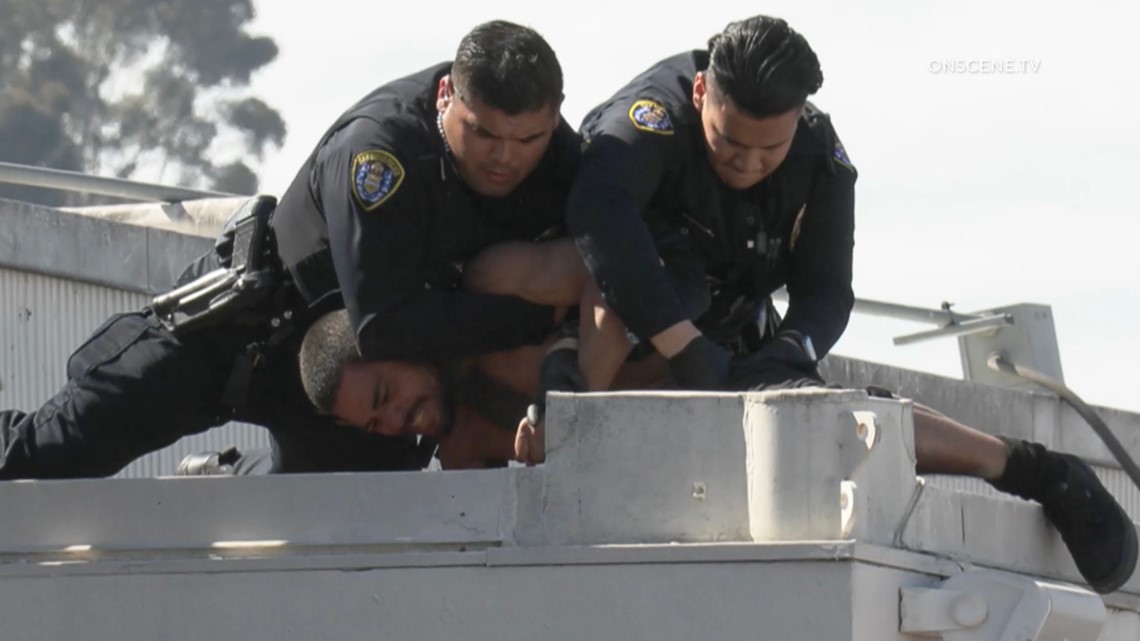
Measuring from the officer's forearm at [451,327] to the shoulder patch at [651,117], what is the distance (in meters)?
0.44

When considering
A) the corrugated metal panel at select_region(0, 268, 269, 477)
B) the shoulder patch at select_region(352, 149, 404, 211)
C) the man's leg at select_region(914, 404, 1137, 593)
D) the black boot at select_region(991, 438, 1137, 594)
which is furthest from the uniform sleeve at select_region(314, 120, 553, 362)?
the corrugated metal panel at select_region(0, 268, 269, 477)

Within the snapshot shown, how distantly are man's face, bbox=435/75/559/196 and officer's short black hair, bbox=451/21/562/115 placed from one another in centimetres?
2

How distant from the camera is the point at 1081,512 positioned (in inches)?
186

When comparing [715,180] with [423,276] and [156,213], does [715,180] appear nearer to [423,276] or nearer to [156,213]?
[423,276]

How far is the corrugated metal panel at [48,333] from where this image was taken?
840 centimetres

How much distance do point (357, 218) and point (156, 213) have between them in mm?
5278

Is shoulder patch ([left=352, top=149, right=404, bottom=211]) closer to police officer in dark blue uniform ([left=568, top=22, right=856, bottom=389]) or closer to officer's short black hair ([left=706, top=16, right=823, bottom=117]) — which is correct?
police officer in dark blue uniform ([left=568, top=22, right=856, bottom=389])

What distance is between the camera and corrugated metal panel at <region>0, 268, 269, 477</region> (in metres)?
8.40

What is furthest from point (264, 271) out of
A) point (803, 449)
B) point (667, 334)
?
point (803, 449)

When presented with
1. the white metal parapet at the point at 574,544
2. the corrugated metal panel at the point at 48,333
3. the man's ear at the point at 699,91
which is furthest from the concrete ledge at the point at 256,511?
the corrugated metal panel at the point at 48,333

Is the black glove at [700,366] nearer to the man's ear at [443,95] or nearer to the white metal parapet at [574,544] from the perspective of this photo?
the white metal parapet at [574,544]

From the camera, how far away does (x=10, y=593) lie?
4320 millimetres

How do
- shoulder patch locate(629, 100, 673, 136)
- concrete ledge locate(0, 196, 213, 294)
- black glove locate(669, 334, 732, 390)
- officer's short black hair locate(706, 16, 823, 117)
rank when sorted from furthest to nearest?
concrete ledge locate(0, 196, 213, 294) < shoulder patch locate(629, 100, 673, 136) < officer's short black hair locate(706, 16, 823, 117) < black glove locate(669, 334, 732, 390)

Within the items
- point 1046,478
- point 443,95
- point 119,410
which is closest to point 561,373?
point 443,95
